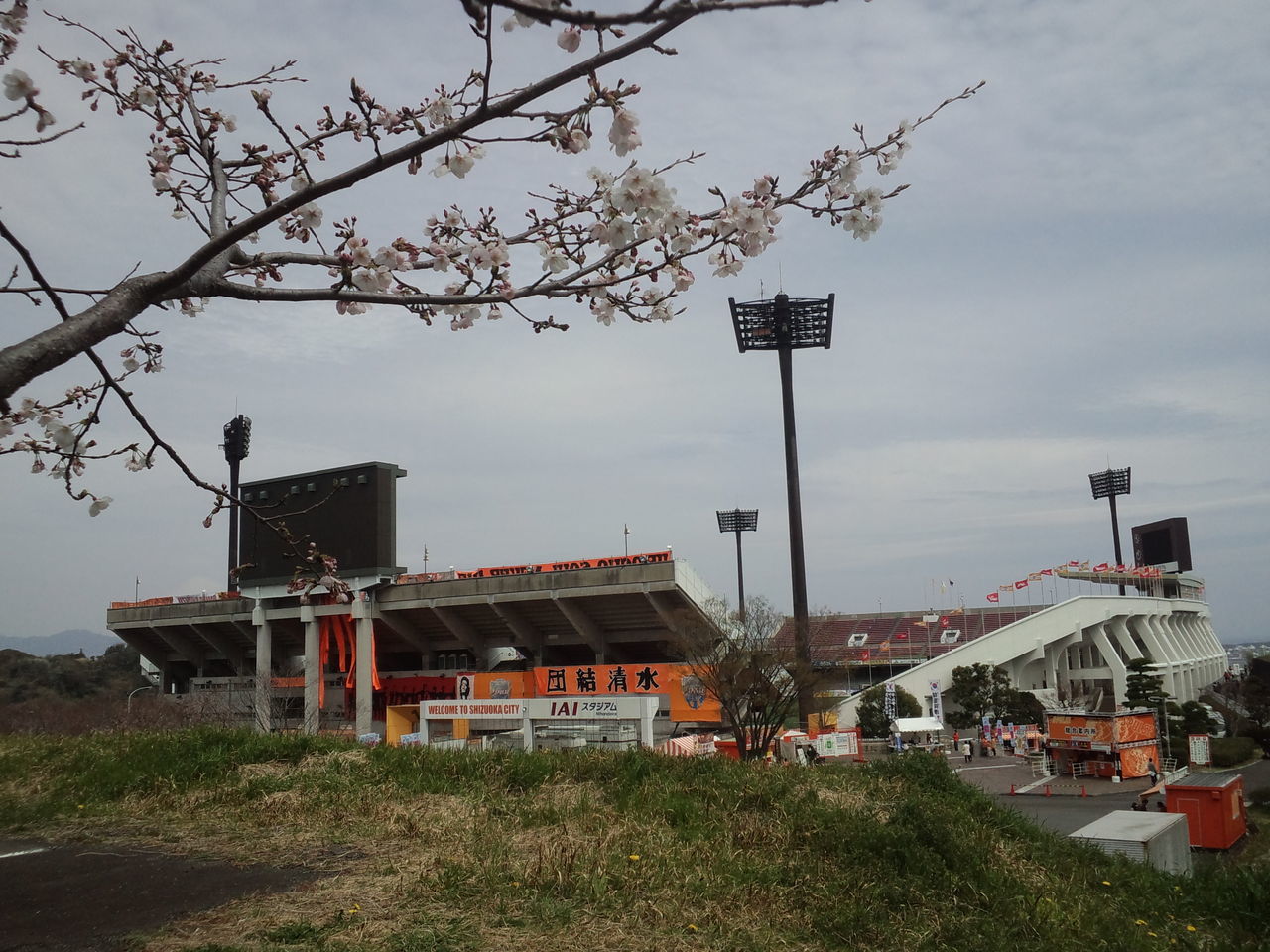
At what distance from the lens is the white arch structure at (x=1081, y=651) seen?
47.8 m

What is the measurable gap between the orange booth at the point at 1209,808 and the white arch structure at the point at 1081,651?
1076 inches

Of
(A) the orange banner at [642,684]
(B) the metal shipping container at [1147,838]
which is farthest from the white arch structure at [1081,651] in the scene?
(B) the metal shipping container at [1147,838]

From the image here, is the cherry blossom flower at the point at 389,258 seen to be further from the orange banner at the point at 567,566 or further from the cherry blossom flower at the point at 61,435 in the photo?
the orange banner at the point at 567,566

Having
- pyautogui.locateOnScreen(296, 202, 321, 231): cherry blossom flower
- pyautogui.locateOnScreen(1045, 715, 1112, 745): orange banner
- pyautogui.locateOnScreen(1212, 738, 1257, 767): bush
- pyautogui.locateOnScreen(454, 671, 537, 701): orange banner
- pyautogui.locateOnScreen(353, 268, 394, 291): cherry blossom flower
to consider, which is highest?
pyautogui.locateOnScreen(296, 202, 321, 231): cherry blossom flower

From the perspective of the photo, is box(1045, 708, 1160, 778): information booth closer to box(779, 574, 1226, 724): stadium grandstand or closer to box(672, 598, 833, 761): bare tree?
box(672, 598, 833, 761): bare tree

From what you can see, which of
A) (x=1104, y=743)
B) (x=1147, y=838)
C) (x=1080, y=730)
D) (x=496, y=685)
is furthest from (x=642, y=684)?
(x=1147, y=838)

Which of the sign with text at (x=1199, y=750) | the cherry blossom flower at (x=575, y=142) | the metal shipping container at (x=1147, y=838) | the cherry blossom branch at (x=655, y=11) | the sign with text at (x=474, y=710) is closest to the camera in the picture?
the cherry blossom branch at (x=655, y=11)

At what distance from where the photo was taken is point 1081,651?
62.2 meters

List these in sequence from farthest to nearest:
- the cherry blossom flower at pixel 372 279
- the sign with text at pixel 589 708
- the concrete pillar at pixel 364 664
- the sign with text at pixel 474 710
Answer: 1. the concrete pillar at pixel 364 664
2. the sign with text at pixel 474 710
3. the sign with text at pixel 589 708
4. the cherry blossom flower at pixel 372 279

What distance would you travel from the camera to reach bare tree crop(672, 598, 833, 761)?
3175 centimetres

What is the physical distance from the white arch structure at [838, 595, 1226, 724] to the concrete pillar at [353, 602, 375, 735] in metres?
23.5

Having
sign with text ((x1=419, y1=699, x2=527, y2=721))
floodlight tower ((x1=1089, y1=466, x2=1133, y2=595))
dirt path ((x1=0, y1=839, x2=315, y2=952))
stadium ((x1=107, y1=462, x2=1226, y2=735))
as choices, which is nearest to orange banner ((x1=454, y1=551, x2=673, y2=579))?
stadium ((x1=107, y1=462, x2=1226, y2=735))

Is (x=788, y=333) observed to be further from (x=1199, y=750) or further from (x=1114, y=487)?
(x=1114, y=487)

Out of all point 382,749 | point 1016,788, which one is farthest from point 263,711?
point 382,749
